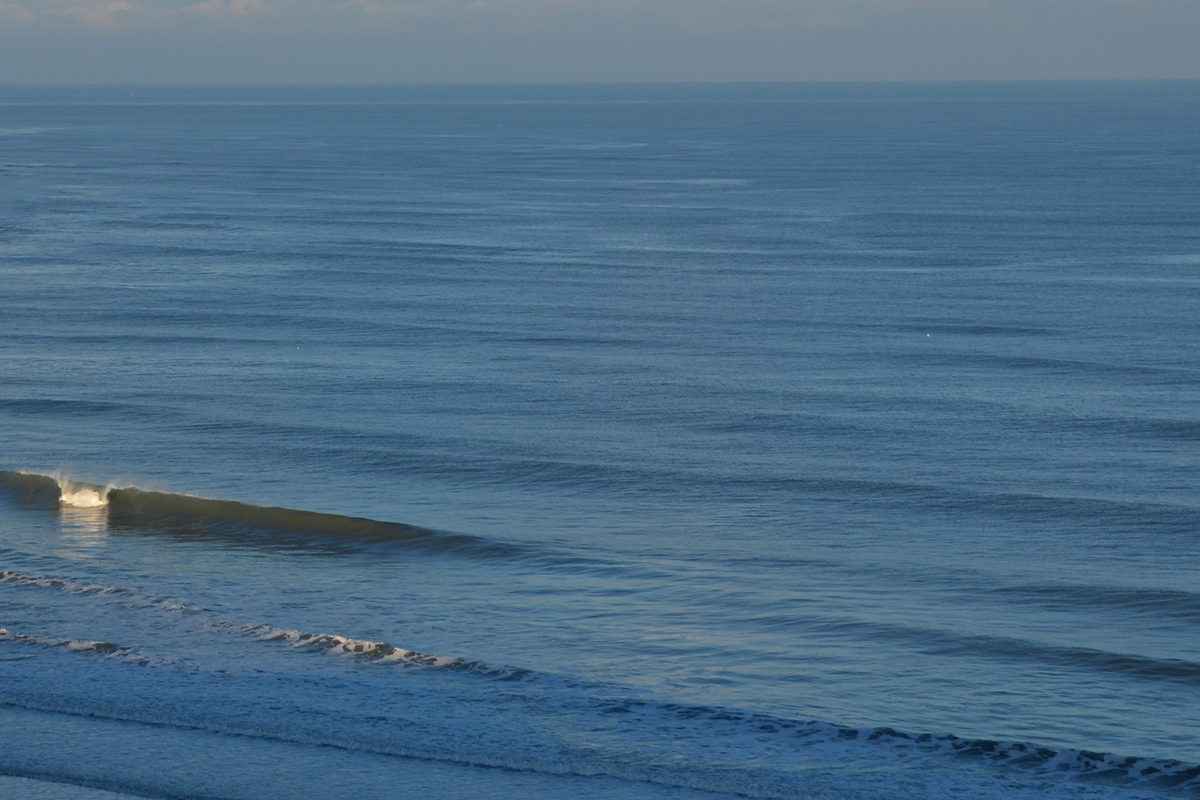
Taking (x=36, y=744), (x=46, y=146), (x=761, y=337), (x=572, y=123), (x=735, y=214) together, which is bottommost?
(x=36, y=744)

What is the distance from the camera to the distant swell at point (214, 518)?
2011cm

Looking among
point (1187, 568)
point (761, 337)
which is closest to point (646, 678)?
point (1187, 568)

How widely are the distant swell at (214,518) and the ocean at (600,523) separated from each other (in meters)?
0.08

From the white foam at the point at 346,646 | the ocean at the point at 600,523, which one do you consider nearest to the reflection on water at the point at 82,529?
the ocean at the point at 600,523

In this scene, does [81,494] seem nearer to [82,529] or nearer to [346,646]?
[82,529]

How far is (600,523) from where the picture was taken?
20.8 m

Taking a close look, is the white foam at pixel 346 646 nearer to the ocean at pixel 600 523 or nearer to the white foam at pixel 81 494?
the ocean at pixel 600 523

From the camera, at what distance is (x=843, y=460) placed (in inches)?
953

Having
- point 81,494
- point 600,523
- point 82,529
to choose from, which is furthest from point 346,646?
point 81,494

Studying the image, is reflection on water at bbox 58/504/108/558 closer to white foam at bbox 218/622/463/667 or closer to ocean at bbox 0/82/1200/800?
ocean at bbox 0/82/1200/800

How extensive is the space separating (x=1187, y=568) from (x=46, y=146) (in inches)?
4834

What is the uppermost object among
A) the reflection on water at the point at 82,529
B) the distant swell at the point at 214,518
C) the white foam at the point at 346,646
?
the distant swell at the point at 214,518

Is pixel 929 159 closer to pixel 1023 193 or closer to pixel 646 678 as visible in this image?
pixel 1023 193

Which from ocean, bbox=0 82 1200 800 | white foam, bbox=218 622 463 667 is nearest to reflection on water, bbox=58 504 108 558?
ocean, bbox=0 82 1200 800
